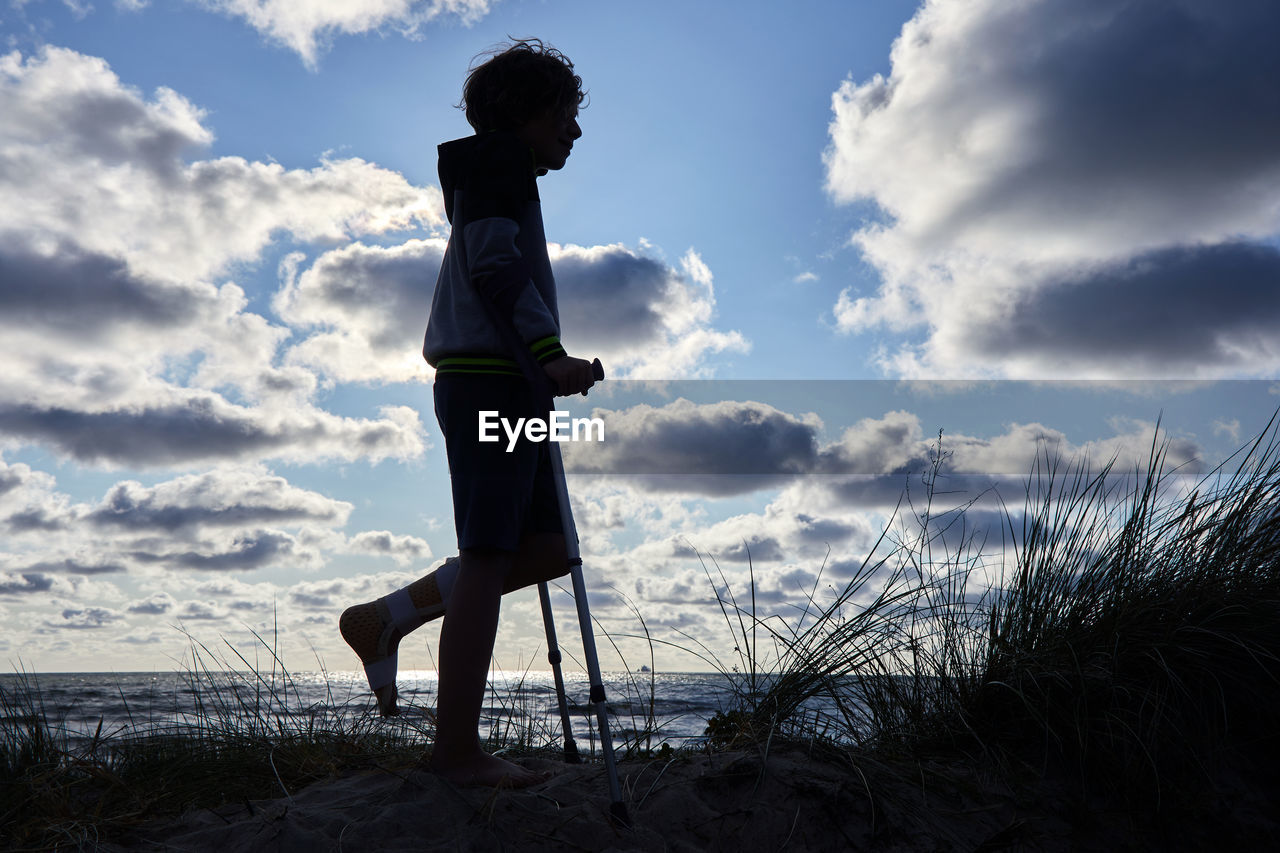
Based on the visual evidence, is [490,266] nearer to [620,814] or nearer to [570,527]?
[570,527]

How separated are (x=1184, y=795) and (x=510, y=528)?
241 centimetres

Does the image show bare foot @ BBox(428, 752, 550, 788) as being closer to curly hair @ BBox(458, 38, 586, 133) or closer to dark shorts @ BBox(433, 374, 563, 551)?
dark shorts @ BBox(433, 374, 563, 551)

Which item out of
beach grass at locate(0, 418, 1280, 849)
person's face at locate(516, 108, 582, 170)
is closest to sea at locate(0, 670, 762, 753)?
beach grass at locate(0, 418, 1280, 849)

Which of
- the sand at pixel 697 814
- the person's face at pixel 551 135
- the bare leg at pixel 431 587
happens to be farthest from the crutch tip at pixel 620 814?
the person's face at pixel 551 135

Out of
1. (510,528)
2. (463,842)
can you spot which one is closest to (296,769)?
(463,842)

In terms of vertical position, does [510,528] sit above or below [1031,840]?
above

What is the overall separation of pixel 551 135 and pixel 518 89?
18 cm

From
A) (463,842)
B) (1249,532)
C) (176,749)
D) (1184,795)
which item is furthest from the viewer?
(1249,532)

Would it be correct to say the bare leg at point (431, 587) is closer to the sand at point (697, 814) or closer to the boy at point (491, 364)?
A: the boy at point (491, 364)

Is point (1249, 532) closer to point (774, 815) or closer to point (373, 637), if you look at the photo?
point (774, 815)

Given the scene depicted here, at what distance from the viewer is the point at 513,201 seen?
101 inches

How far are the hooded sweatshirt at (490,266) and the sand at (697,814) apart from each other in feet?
4.32

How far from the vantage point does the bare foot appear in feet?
8.02

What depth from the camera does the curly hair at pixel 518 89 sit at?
2.77m
